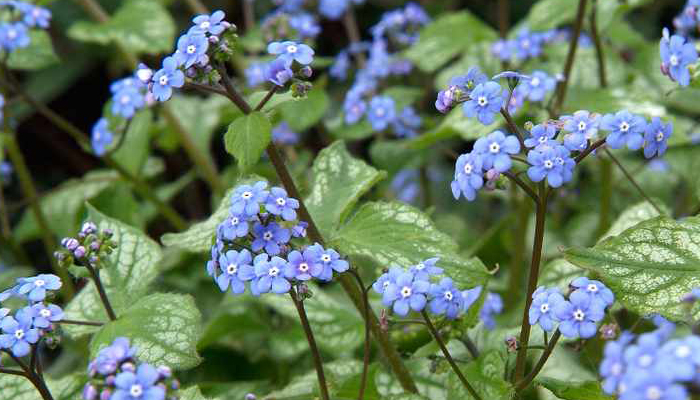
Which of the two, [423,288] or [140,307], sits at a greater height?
[423,288]

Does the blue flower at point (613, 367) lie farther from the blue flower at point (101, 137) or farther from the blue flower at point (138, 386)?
the blue flower at point (101, 137)

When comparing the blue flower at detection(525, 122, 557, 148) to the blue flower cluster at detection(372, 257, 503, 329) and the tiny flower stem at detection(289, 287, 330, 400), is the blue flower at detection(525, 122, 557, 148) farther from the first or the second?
the tiny flower stem at detection(289, 287, 330, 400)

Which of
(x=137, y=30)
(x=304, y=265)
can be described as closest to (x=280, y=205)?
(x=304, y=265)

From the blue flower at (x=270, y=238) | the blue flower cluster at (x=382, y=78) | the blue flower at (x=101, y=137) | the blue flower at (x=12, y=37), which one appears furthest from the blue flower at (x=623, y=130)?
the blue flower at (x=12, y=37)

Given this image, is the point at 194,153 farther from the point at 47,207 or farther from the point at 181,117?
the point at 47,207

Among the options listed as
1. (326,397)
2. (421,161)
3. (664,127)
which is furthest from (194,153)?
(664,127)

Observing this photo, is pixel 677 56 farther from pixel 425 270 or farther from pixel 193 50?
pixel 193 50
